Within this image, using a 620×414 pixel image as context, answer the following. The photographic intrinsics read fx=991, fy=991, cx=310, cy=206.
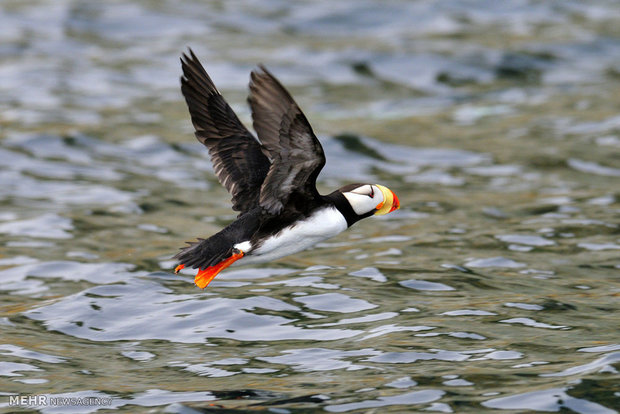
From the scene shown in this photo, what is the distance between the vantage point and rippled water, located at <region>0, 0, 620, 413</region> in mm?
5918

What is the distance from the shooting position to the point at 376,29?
2019 cm

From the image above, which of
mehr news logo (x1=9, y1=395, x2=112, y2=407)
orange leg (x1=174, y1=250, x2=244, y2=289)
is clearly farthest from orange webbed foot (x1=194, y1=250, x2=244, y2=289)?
mehr news logo (x1=9, y1=395, x2=112, y2=407)

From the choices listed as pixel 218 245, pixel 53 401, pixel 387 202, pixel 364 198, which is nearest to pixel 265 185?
pixel 218 245

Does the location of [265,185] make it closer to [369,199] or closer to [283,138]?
[283,138]

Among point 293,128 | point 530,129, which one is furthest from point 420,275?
point 530,129

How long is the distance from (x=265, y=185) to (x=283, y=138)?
51 cm

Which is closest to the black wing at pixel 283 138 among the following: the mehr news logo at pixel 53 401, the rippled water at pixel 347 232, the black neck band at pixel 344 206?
the black neck band at pixel 344 206

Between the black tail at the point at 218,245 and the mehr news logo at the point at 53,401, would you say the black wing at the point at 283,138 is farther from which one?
the mehr news logo at the point at 53,401

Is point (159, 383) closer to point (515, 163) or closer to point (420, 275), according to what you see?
point (420, 275)

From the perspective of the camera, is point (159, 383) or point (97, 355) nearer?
point (159, 383)

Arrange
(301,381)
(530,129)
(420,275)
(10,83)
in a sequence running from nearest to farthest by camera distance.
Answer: (301,381), (420,275), (530,129), (10,83)

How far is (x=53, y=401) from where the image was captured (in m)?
5.64

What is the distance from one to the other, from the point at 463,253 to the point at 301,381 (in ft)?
11.2

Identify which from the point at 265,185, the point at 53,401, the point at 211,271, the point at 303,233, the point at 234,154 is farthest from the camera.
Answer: the point at 234,154
